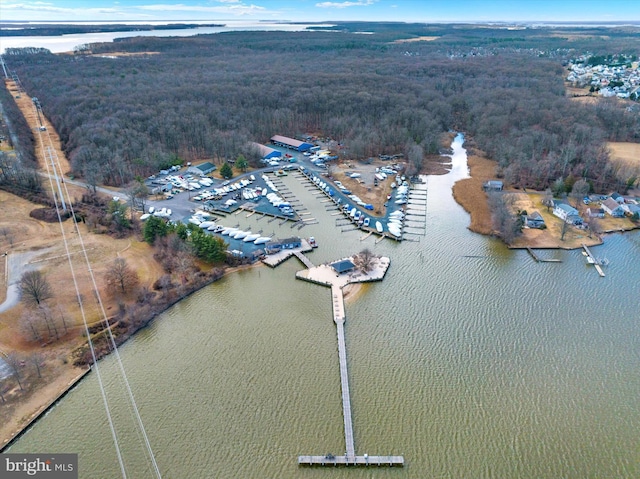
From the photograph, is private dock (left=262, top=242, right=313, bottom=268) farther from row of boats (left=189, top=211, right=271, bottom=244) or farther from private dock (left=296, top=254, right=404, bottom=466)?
row of boats (left=189, top=211, right=271, bottom=244)

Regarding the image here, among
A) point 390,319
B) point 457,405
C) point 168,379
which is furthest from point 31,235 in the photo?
point 457,405

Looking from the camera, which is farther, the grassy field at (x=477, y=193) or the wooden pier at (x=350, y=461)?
the grassy field at (x=477, y=193)

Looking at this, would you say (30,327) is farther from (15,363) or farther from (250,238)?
(250,238)

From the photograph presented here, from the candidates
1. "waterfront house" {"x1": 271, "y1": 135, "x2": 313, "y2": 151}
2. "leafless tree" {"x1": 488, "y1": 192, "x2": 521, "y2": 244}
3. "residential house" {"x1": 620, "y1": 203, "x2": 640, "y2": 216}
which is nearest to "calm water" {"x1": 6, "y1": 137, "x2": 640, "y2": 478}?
"leafless tree" {"x1": 488, "y1": 192, "x2": 521, "y2": 244}

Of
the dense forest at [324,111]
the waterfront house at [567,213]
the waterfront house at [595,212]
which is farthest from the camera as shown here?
the dense forest at [324,111]

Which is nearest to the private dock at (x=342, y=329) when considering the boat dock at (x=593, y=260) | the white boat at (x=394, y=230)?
the white boat at (x=394, y=230)

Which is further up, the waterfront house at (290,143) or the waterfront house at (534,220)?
the waterfront house at (290,143)

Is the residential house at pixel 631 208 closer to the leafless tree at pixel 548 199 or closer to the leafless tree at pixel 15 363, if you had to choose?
the leafless tree at pixel 548 199
